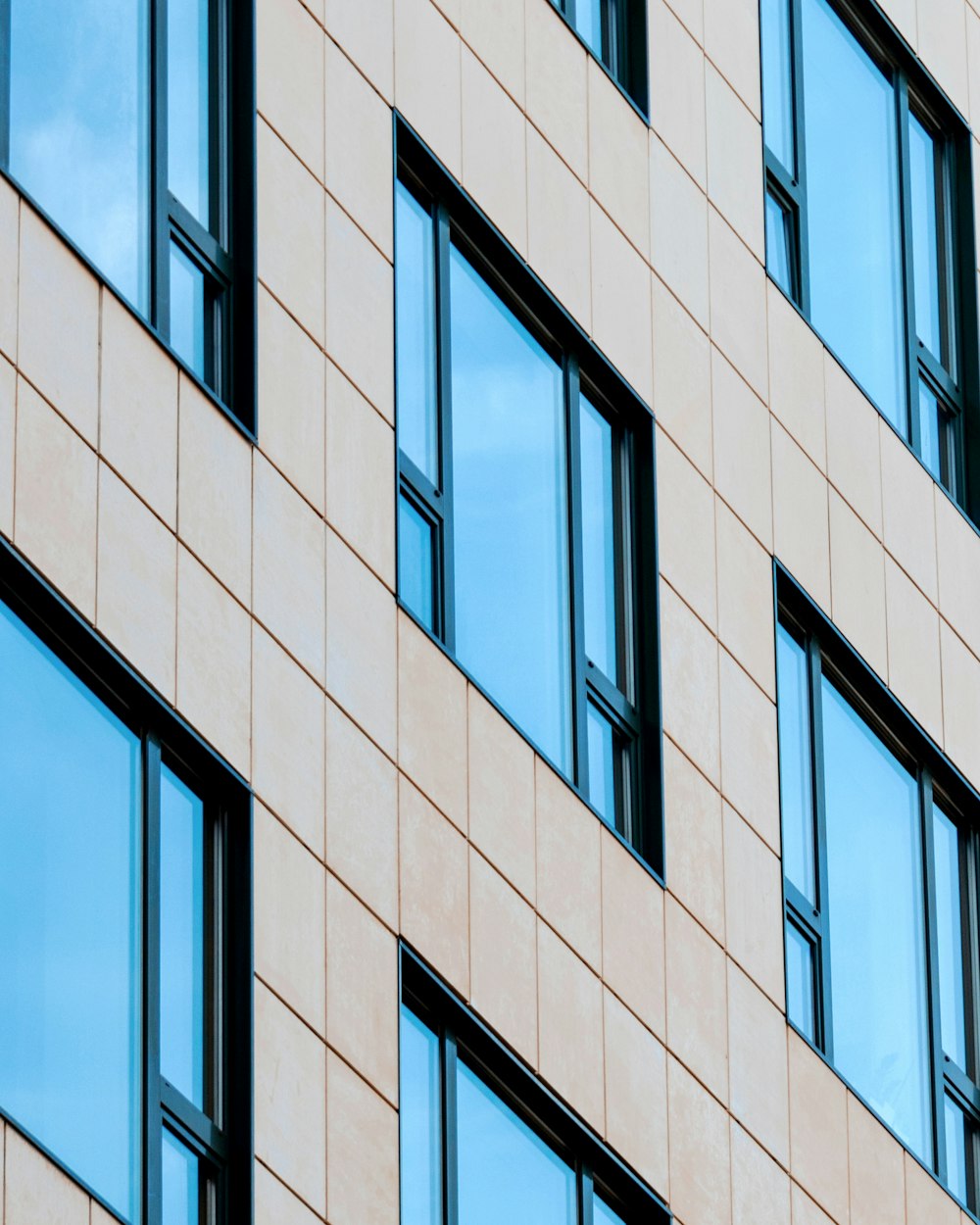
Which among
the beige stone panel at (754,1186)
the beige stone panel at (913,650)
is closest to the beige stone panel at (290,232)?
the beige stone panel at (754,1186)

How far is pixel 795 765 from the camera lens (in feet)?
75.9

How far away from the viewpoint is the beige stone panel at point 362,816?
57.4 feet

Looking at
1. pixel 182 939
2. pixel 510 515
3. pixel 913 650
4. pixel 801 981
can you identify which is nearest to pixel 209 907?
pixel 182 939

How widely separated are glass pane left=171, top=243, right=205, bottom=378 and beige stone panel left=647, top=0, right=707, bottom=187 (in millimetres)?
5568

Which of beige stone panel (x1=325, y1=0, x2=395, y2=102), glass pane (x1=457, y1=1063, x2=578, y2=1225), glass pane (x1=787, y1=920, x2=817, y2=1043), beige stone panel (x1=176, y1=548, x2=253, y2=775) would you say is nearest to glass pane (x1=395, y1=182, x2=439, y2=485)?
beige stone panel (x1=325, y1=0, x2=395, y2=102)

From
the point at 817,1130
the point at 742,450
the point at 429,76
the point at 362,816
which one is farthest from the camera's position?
the point at 742,450

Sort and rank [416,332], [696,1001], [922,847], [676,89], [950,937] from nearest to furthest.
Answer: [416,332] → [696,1001] → [676,89] → [922,847] → [950,937]

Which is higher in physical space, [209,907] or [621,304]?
[621,304]

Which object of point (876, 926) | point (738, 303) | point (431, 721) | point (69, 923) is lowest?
point (69, 923)

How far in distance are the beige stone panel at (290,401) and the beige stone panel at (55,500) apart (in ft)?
5.49

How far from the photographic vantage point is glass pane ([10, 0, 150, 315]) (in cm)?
1647

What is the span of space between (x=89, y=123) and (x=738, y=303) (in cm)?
714

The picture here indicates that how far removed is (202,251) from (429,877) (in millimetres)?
3550

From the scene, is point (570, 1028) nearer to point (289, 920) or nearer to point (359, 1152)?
point (359, 1152)
